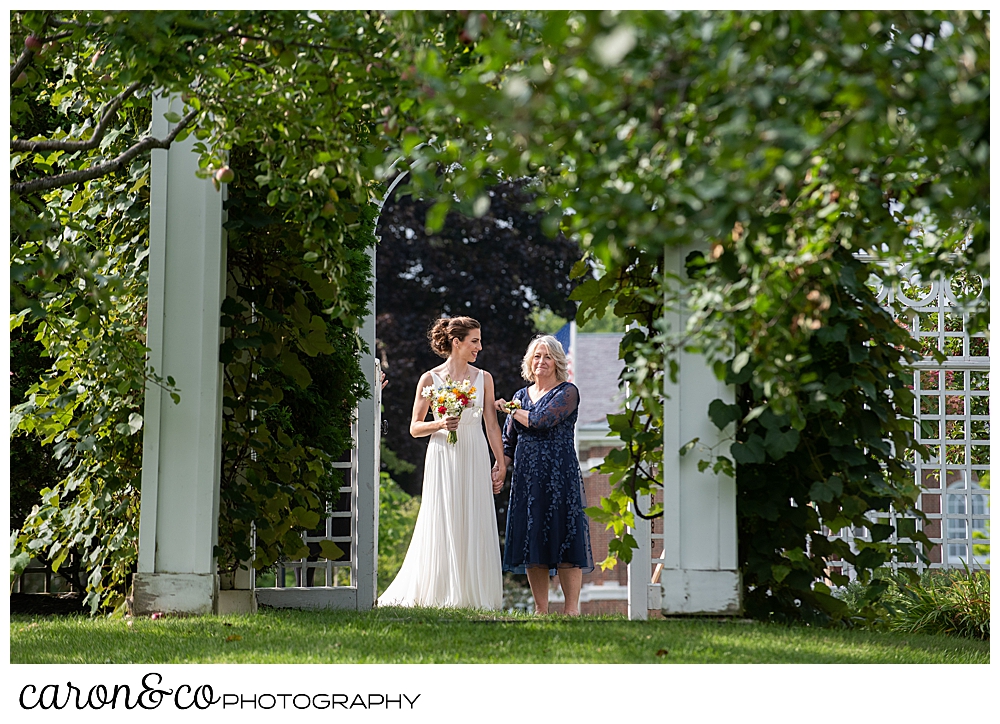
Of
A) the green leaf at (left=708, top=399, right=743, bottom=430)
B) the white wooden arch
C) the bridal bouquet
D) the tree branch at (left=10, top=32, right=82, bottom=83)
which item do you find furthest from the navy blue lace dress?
the tree branch at (left=10, top=32, right=82, bottom=83)

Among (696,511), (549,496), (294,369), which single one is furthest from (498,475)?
(696,511)

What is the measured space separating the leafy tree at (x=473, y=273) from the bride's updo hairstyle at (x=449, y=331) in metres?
7.78

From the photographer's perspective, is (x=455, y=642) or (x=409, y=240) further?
(x=409, y=240)

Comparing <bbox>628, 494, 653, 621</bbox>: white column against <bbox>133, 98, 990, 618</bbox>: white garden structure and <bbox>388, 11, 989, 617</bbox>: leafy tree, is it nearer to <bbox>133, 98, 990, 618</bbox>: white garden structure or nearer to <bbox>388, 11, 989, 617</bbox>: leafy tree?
<bbox>133, 98, 990, 618</bbox>: white garden structure

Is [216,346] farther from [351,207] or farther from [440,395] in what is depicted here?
[440,395]

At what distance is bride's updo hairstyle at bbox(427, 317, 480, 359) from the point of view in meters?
5.68

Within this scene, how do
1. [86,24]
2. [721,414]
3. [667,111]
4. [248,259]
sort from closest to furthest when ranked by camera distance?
1. [667,111]
2. [86,24]
3. [721,414]
4. [248,259]

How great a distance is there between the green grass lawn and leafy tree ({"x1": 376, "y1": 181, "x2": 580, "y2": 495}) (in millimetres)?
9831

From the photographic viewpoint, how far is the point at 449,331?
569 centimetres

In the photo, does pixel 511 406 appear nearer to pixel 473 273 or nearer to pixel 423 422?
pixel 423 422

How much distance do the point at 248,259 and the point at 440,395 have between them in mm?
1607

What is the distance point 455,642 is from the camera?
335 centimetres
